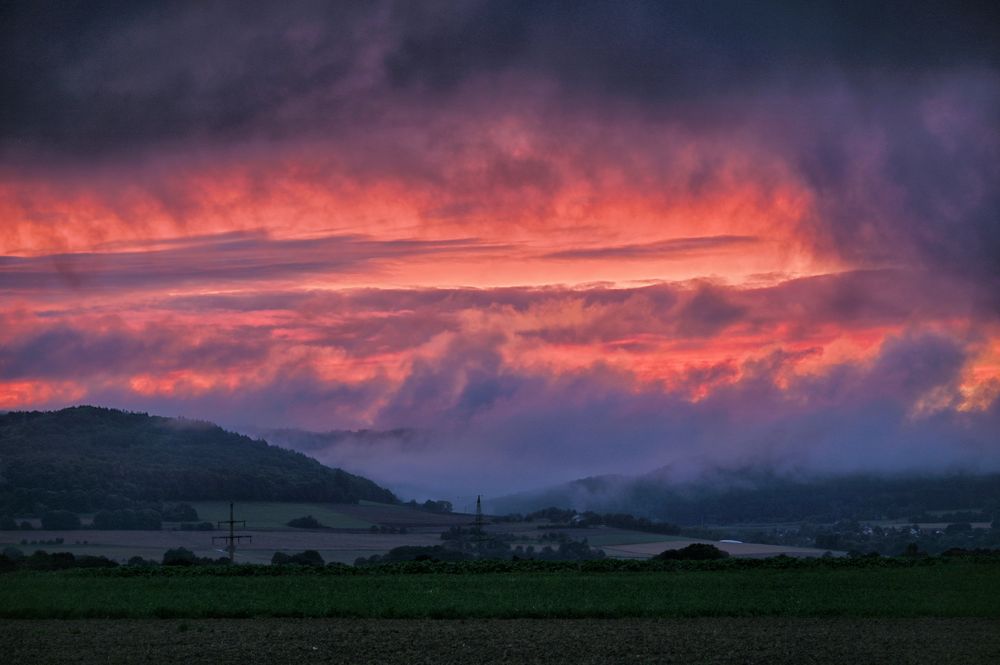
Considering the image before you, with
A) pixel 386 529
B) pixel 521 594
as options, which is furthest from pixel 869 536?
pixel 521 594

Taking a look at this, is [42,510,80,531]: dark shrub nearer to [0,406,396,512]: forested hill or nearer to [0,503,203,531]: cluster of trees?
[0,503,203,531]: cluster of trees

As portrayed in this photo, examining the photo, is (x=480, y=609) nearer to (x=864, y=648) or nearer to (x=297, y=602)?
(x=297, y=602)

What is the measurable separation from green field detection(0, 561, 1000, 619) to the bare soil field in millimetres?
1323

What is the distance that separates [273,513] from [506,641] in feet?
470

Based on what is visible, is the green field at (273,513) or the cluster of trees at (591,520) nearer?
the cluster of trees at (591,520)

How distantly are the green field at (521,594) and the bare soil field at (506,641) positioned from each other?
1323 millimetres

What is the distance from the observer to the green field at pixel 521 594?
40.3m

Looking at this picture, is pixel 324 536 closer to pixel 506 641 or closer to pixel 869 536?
pixel 869 536

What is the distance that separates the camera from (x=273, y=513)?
17225cm

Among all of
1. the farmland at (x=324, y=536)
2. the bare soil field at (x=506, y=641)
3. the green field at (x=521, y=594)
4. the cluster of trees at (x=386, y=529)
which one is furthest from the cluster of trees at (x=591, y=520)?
the bare soil field at (x=506, y=641)

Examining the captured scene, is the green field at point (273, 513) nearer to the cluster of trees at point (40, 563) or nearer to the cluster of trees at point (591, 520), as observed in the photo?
the cluster of trees at point (591, 520)

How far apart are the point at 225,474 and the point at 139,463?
14984mm

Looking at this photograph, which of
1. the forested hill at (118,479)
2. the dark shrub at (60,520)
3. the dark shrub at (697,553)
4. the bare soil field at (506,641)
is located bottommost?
the bare soil field at (506,641)

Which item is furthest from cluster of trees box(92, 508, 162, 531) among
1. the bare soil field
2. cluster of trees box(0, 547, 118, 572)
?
the bare soil field
